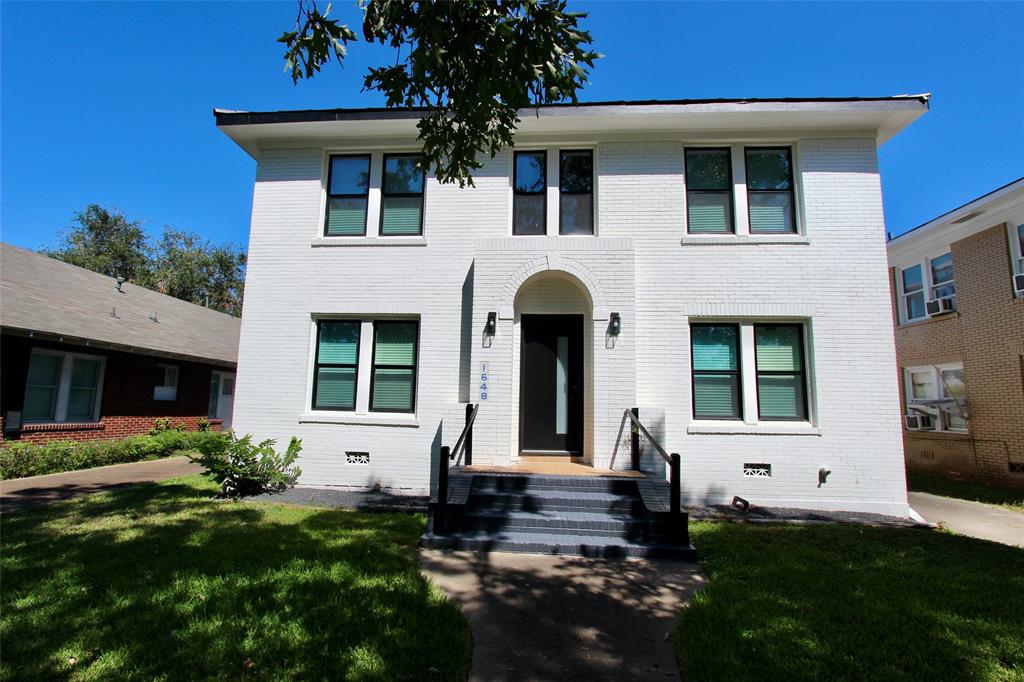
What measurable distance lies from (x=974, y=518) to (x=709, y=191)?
696 centimetres

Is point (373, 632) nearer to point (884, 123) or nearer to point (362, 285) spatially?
point (362, 285)

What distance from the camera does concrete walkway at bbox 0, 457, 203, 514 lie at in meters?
8.25

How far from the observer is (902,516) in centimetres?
802

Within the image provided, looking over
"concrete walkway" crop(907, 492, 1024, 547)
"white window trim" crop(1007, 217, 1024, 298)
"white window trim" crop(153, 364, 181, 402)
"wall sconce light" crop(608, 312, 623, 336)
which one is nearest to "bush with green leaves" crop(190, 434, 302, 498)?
"wall sconce light" crop(608, 312, 623, 336)

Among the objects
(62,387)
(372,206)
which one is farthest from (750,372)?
(62,387)

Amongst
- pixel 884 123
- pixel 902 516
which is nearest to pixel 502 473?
pixel 902 516

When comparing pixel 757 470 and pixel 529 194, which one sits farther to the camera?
pixel 529 194

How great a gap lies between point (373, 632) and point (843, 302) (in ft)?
28.4

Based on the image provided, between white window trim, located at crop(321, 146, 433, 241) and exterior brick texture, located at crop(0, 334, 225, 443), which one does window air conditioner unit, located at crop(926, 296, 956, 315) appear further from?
exterior brick texture, located at crop(0, 334, 225, 443)

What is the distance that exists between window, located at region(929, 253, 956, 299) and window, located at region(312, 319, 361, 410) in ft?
49.6

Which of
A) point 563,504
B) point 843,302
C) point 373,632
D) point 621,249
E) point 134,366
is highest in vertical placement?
point 621,249

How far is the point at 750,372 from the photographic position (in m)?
8.67

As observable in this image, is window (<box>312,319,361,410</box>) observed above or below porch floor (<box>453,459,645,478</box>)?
above

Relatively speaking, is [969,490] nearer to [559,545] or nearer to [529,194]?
[559,545]
